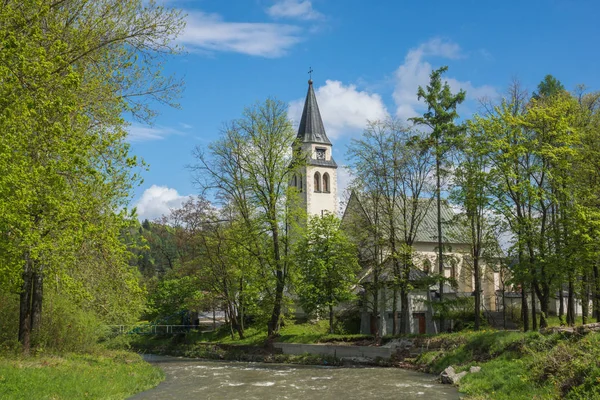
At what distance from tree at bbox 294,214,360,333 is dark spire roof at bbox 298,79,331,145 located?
1257 inches

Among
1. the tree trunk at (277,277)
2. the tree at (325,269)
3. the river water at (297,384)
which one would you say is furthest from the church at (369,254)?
the river water at (297,384)

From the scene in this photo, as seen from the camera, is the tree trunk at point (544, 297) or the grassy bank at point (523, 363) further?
the tree trunk at point (544, 297)

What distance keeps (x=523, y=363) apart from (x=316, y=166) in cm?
5082

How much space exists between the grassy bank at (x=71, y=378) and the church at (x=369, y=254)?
604 inches

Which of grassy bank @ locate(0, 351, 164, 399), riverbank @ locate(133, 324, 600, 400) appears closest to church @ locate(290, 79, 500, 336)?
riverbank @ locate(133, 324, 600, 400)

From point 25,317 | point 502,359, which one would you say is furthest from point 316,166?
point 25,317

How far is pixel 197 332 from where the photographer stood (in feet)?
160

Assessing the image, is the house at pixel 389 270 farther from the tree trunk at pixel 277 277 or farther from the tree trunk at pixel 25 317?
the tree trunk at pixel 25 317

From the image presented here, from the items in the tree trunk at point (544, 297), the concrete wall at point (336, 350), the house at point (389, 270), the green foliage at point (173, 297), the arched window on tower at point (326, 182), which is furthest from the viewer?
the arched window on tower at point (326, 182)

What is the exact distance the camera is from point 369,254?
1464 inches

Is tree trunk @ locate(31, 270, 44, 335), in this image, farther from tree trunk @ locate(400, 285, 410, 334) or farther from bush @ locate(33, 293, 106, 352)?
tree trunk @ locate(400, 285, 410, 334)

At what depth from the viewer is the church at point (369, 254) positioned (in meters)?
35.4

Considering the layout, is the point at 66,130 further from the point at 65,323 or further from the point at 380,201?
the point at 380,201

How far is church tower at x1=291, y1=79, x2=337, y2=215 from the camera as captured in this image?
68625 millimetres
